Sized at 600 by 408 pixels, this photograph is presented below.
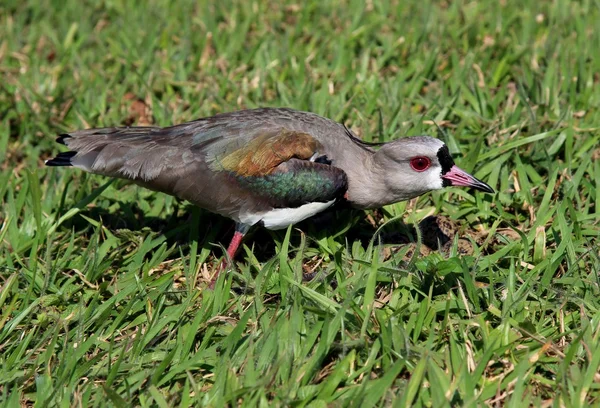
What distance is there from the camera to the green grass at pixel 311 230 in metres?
4.46

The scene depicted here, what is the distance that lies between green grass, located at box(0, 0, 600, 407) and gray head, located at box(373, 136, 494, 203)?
357 mm

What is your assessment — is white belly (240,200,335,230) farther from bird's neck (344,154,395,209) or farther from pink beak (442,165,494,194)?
pink beak (442,165,494,194)

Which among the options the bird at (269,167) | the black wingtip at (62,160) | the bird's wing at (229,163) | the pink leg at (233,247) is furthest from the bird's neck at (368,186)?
the black wingtip at (62,160)

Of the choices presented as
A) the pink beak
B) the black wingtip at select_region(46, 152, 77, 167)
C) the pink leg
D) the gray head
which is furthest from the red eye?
the black wingtip at select_region(46, 152, 77, 167)

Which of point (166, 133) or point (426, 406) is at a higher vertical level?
point (166, 133)

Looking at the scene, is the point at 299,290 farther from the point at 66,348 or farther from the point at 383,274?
the point at 66,348

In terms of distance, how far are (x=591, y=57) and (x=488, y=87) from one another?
980 millimetres

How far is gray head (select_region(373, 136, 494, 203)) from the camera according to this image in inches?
216

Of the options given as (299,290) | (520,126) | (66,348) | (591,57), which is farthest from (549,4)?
(66,348)

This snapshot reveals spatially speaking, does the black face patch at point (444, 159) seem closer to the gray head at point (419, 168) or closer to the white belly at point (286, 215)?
the gray head at point (419, 168)

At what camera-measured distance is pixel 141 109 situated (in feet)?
24.4

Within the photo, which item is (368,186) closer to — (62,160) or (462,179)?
(462,179)

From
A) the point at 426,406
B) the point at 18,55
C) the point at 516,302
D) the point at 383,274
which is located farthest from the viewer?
the point at 18,55

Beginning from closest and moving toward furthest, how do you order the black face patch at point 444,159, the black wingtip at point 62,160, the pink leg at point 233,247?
1. the black face patch at point 444,159
2. the pink leg at point 233,247
3. the black wingtip at point 62,160
